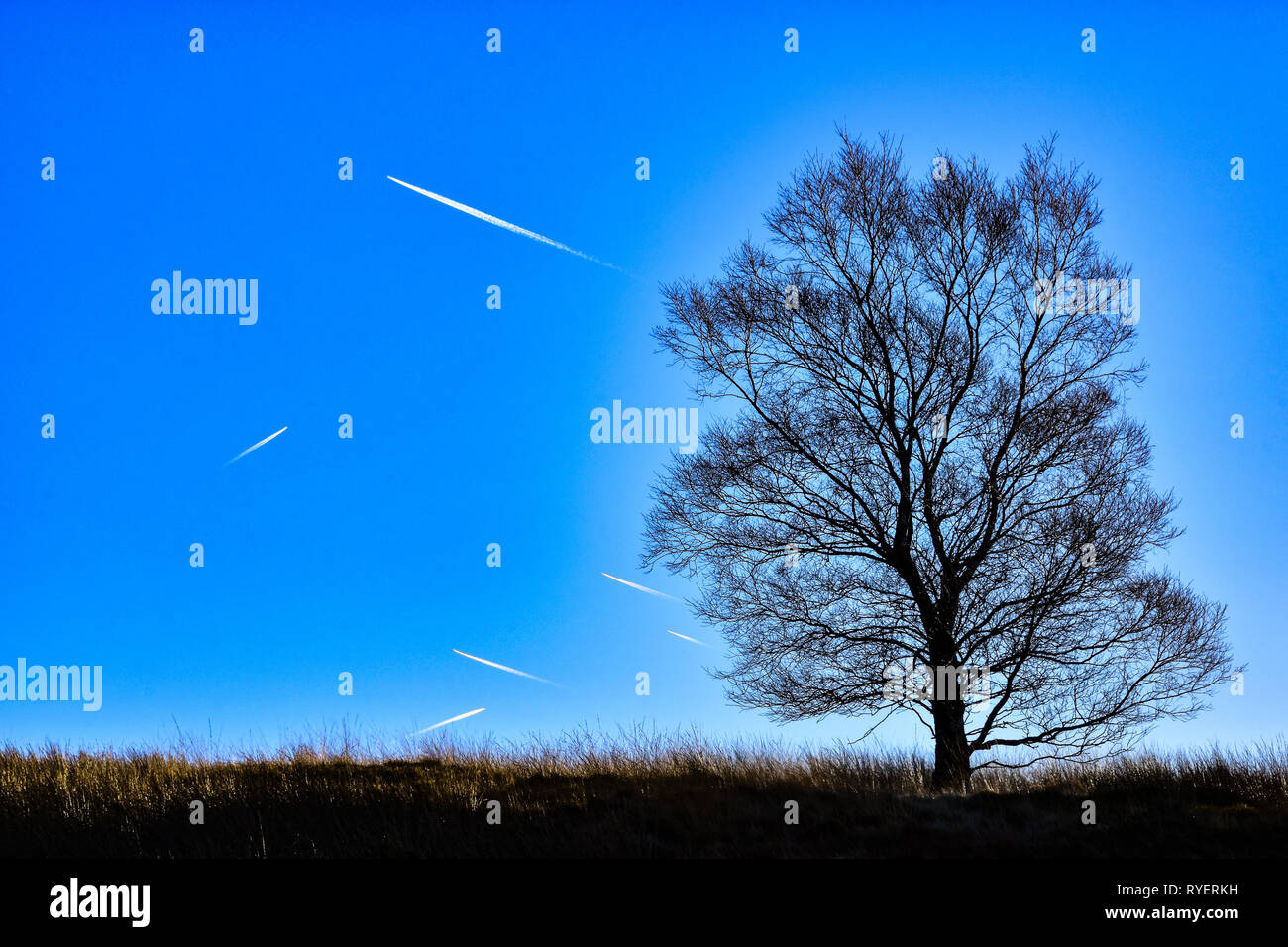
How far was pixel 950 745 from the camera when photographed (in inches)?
634

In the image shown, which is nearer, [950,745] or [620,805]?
[620,805]

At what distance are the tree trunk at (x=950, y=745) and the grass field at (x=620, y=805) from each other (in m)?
0.34

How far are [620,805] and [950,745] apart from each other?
6070 mm

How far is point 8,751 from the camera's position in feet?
58.2

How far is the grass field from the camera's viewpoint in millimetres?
11812

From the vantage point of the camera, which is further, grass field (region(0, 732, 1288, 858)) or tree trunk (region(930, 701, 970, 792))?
tree trunk (region(930, 701, 970, 792))

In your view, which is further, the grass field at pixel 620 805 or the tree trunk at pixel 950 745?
the tree trunk at pixel 950 745

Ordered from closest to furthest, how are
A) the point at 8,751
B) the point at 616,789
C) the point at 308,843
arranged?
1. the point at 308,843
2. the point at 616,789
3. the point at 8,751

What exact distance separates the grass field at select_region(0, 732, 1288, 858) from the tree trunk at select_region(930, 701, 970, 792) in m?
0.34

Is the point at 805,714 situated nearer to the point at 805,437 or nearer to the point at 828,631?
the point at 828,631

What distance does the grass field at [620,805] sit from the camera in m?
11.8
